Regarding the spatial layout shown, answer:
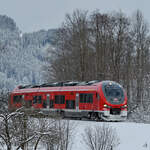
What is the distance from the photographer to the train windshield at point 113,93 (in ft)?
104

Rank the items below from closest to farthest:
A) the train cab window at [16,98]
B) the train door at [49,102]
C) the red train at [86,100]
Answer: the red train at [86,100] → the train door at [49,102] → the train cab window at [16,98]

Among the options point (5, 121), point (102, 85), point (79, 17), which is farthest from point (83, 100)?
point (79, 17)

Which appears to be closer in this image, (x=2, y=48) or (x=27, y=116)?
(x=27, y=116)

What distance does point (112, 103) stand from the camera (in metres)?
31.4

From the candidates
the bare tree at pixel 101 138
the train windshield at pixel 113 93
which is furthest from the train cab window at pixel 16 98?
the bare tree at pixel 101 138

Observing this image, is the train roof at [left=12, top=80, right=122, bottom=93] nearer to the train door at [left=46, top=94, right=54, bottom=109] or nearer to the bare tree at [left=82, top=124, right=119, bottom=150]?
the train door at [left=46, top=94, right=54, bottom=109]

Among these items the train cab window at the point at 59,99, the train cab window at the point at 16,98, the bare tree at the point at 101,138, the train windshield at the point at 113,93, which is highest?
the train windshield at the point at 113,93

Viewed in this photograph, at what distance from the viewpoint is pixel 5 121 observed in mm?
19984

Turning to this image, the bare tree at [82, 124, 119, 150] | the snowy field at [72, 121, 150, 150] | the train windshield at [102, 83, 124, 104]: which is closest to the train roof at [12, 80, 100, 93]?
the train windshield at [102, 83, 124, 104]

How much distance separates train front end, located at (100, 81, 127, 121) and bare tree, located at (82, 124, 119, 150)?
4.49 m

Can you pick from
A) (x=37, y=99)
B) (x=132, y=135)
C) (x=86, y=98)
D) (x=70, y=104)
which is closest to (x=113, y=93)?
(x=86, y=98)

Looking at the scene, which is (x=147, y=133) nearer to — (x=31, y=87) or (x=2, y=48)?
(x=2, y=48)

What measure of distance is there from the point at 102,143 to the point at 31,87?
1571 cm

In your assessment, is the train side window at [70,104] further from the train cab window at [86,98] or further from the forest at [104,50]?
the forest at [104,50]
